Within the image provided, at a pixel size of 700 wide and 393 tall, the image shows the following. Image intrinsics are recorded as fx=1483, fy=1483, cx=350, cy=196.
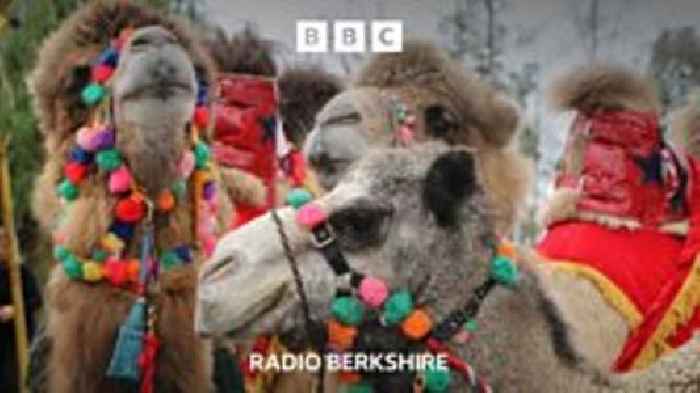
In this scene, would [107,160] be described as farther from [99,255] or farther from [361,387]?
[361,387]

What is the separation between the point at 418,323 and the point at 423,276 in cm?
7

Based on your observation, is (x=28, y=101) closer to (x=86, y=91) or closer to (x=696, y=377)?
(x=86, y=91)

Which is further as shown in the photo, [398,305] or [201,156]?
[201,156]

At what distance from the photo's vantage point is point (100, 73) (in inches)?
99.7

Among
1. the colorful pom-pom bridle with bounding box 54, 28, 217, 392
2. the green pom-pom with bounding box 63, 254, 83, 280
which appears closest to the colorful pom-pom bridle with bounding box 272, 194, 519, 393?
the colorful pom-pom bridle with bounding box 54, 28, 217, 392

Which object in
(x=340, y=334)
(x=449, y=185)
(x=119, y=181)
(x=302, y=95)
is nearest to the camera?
(x=449, y=185)

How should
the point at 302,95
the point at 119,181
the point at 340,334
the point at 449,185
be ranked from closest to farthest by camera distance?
the point at 449,185, the point at 340,334, the point at 119,181, the point at 302,95

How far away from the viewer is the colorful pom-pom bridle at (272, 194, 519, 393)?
2121 millimetres

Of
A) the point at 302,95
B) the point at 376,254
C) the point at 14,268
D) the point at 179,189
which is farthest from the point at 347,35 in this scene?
the point at 14,268

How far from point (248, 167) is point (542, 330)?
0.68 metres

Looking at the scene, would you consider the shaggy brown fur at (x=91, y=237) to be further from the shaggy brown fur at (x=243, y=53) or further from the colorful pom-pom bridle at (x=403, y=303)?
the colorful pom-pom bridle at (x=403, y=303)

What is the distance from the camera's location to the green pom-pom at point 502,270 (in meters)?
2.11

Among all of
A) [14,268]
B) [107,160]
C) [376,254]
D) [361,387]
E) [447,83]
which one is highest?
[447,83]

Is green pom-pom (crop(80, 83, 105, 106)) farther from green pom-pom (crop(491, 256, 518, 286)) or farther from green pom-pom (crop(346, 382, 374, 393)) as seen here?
green pom-pom (crop(491, 256, 518, 286))
